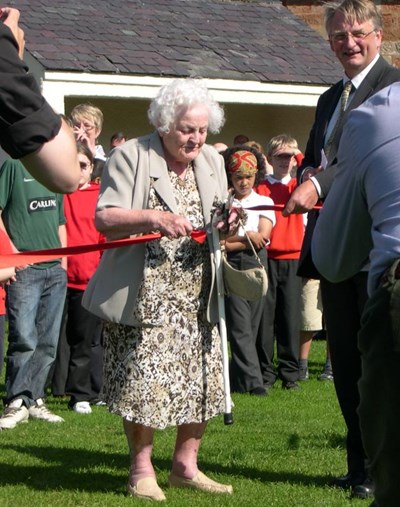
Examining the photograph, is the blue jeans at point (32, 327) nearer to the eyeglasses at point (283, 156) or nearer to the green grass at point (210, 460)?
the green grass at point (210, 460)

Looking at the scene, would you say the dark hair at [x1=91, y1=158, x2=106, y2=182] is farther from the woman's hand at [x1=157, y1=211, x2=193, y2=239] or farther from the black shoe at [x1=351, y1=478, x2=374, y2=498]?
the black shoe at [x1=351, y1=478, x2=374, y2=498]

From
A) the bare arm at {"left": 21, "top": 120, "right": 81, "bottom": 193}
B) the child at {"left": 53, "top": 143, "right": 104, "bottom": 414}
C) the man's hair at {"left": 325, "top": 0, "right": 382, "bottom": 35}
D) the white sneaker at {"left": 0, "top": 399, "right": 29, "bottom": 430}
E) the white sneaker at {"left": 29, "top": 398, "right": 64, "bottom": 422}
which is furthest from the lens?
the child at {"left": 53, "top": 143, "right": 104, "bottom": 414}

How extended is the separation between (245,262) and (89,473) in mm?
4062

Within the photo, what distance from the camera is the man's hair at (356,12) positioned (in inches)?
259

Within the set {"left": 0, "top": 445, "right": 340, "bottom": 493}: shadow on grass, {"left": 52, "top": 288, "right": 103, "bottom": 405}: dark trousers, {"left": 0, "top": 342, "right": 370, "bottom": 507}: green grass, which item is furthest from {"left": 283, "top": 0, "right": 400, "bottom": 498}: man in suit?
{"left": 52, "top": 288, "right": 103, "bottom": 405}: dark trousers

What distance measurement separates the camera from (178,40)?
1834 centimetres

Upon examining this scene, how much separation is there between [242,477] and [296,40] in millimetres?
13425

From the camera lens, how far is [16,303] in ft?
30.0

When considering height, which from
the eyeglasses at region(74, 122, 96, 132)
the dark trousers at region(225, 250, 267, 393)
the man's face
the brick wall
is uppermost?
the man's face

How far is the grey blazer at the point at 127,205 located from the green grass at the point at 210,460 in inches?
38.6

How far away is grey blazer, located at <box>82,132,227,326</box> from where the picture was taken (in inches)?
260

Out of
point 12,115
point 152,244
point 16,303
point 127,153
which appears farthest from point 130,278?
point 12,115

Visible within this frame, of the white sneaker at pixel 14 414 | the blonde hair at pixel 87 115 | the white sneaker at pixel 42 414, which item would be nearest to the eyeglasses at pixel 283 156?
the blonde hair at pixel 87 115

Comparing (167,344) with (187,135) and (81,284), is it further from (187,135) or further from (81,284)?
(81,284)
